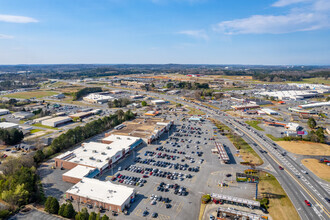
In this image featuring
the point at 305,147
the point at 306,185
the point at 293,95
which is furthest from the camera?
the point at 293,95

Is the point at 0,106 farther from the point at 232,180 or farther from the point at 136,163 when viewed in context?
the point at 232,180

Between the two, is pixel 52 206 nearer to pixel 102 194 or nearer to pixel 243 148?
pixel 102 194

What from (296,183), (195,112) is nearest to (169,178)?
(296,183)

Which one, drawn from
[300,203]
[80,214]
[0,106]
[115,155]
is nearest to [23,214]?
[80,214]

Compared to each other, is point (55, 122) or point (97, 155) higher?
point (55, 122)

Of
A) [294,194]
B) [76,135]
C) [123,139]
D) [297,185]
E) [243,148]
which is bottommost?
[294,194]

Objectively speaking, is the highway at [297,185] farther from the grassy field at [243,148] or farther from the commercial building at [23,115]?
the commercial building at [23,115]
